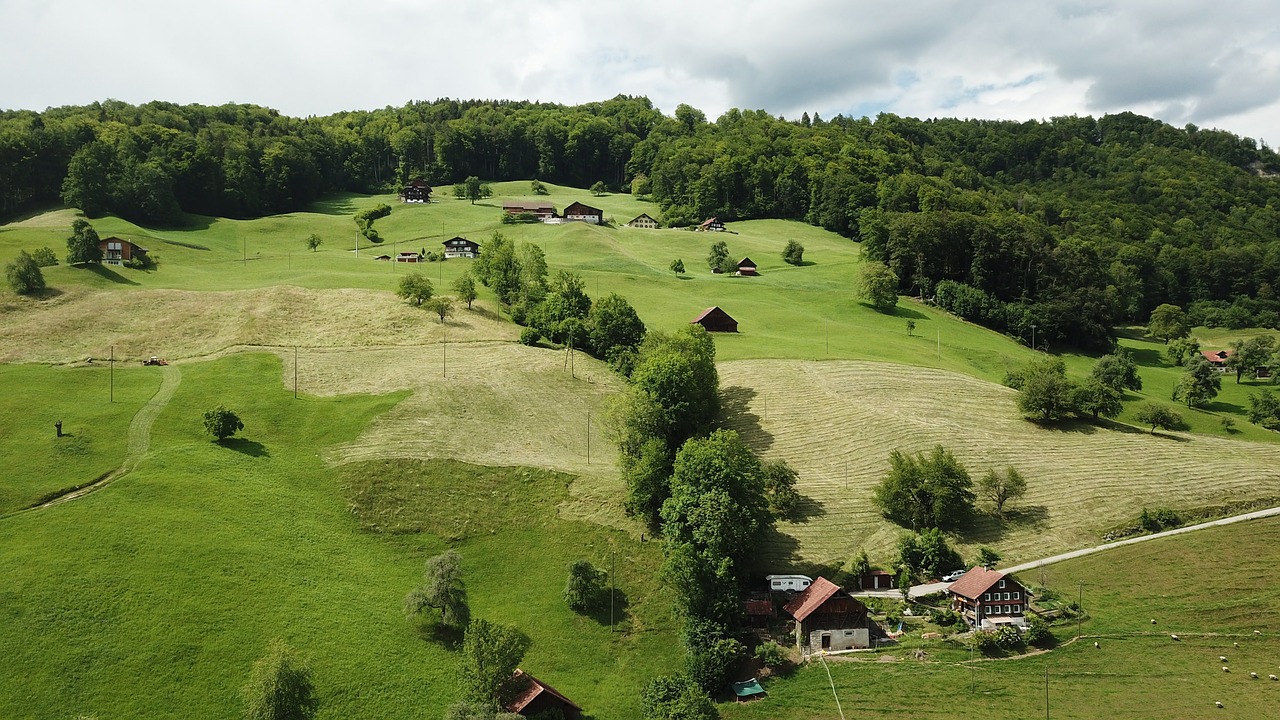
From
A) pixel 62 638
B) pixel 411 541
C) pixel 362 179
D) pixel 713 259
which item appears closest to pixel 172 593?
pixel 62 638

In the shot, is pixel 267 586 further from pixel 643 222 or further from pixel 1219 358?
pixel 643 222

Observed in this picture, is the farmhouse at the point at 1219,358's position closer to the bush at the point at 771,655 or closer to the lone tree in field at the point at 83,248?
the bush at the point at 771,655

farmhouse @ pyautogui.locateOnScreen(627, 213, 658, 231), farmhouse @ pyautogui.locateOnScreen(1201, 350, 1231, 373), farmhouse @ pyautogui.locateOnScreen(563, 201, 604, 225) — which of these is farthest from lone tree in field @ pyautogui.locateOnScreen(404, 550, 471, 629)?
farmhouse @ pyautogui.locateOnScreen(627, 213, 658, 231)

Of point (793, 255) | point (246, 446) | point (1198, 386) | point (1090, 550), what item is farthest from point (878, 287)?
point (246, 446)

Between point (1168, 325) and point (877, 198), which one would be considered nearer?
point (1168, 325)

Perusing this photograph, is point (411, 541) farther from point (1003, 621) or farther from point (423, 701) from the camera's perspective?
point (1003, 621)

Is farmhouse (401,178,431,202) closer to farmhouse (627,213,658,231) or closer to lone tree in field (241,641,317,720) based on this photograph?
farmhouse (627,213,658,231)
